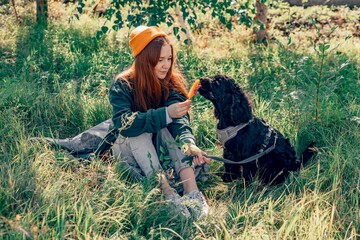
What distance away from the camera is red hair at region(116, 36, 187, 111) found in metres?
3.75

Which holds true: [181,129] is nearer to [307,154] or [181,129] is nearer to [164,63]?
[164,63]

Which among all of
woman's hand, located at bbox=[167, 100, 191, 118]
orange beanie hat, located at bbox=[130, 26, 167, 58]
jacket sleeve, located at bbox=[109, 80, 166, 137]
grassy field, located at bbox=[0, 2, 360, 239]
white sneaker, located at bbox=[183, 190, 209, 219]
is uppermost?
orange beanie hat, located at bbox=[130, 26, 167, 58]

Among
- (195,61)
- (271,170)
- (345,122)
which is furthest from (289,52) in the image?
(271,170)

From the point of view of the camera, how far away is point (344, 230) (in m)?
3.10

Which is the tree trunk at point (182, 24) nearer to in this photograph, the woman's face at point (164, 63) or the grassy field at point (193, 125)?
the grassy field at point (193, 125)

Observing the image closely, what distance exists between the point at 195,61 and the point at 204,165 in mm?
1921

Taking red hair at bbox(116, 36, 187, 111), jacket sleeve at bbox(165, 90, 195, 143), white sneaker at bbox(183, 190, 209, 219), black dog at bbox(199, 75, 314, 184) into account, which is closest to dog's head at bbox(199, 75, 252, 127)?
black dog at bbox(199, 75, 314, 184)

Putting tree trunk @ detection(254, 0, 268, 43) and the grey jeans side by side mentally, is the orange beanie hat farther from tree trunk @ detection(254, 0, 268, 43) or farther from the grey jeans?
tree trunk @ detection(254, 0, 268, 43)

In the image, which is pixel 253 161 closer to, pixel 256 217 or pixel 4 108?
pixel 256 217

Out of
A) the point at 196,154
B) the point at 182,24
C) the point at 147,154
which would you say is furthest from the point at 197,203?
the point at 182,24

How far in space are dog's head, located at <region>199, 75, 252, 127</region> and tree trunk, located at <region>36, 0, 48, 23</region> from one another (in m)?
3.60

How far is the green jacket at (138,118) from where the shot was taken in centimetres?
360

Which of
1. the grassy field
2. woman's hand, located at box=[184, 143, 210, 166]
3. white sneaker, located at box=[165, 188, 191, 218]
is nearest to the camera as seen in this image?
the grassy field

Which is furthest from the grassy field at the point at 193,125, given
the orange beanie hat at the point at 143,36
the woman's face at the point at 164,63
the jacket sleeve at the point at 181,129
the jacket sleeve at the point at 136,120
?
the orange beanie hat at the point at 143,36
